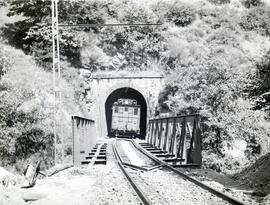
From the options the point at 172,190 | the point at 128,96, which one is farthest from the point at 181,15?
the point at 172,190

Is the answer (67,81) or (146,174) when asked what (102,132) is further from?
(146,174)

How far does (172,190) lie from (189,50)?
22851 millimetres

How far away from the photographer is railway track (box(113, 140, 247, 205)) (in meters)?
6.14

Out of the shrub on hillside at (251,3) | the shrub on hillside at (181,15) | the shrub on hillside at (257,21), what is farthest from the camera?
the shrub on hillside at (251,3)

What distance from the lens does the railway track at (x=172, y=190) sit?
6.14 meters

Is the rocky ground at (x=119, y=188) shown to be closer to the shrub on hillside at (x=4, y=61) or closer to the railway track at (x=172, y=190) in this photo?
the railway track at (x=172, y=190)

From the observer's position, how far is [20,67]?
22234 mm

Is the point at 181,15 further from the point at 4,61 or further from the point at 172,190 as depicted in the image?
the point at 172,190

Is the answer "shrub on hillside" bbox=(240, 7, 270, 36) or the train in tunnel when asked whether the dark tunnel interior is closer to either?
the train in tunnel

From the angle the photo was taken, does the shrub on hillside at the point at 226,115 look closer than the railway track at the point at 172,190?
No

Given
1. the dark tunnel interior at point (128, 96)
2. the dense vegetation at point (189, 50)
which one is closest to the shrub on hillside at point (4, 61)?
the dense vegetation at point (189, 50)

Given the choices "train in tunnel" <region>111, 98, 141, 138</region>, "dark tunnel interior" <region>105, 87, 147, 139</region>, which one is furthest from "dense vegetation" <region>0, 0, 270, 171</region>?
"dark tunnel interior" <region>105, 87, 147, 139</region>

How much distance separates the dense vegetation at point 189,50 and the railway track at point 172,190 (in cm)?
353

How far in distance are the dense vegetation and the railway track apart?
11.6 ft
